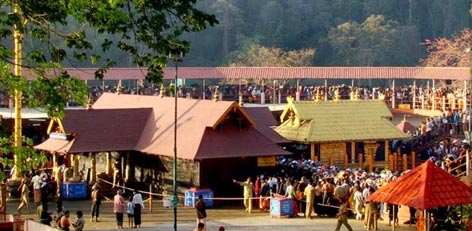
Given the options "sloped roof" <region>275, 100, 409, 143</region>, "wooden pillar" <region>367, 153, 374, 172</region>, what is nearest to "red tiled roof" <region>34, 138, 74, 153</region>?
"sloped roof" <region>275, 100, 409, 143</region>

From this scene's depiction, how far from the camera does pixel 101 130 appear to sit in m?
32.8

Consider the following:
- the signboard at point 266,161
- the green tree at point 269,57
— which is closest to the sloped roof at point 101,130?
the signboard at point 266,161

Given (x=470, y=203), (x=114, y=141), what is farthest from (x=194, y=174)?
(x=470, y=203)

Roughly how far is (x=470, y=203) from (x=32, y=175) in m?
13.6

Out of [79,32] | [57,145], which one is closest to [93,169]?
[57,145]

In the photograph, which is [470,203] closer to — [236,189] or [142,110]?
[236,189]

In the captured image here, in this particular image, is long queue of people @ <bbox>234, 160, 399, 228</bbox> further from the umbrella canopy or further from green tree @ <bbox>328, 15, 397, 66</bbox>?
green tree @ <bbox>328, 15, 397, 66</bbox>

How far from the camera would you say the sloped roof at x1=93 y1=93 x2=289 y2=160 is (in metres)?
30.6

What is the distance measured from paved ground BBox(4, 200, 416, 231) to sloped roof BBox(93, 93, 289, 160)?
1.96 metres

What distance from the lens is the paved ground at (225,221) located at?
84.5 ft

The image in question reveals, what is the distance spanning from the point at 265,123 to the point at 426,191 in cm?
1419

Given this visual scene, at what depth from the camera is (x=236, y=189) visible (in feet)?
101

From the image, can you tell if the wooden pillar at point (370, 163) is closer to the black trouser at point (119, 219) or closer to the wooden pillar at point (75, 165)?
the wooden pillar at point (75, 165)

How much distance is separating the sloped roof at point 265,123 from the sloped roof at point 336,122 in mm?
840
